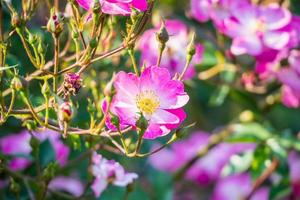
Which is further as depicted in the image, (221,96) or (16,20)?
(221,96)

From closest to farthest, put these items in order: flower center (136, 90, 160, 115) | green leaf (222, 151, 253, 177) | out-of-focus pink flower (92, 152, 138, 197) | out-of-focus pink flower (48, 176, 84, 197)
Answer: flower center (136, 90, 160, 115) → out-of-focus pink flower (92, 152, 138, 197) → green leaf (222, 151, 253, 177) → out-of-focus pink flower (48, 176, 84, 197)

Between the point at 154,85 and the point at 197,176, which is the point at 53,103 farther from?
the point at 197,176

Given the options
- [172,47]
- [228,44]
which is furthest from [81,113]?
[228,44]

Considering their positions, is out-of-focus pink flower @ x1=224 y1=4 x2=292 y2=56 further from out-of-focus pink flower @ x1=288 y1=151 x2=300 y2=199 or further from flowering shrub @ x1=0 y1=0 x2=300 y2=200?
out-of-focus pink flower @ x1=288 y1=151 x2=300 y2=199

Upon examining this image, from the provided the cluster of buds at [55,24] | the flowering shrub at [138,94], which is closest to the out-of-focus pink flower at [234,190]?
the flowering shrub at [138,94]

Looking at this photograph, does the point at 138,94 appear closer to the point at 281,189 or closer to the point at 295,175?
the point at 281,189

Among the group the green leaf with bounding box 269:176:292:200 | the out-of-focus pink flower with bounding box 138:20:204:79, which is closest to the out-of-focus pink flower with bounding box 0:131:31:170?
the out-of-focus pink flower with bounding box 138:20:204:79

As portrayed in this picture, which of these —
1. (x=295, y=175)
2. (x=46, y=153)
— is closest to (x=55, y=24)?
(x=46, y=153)
